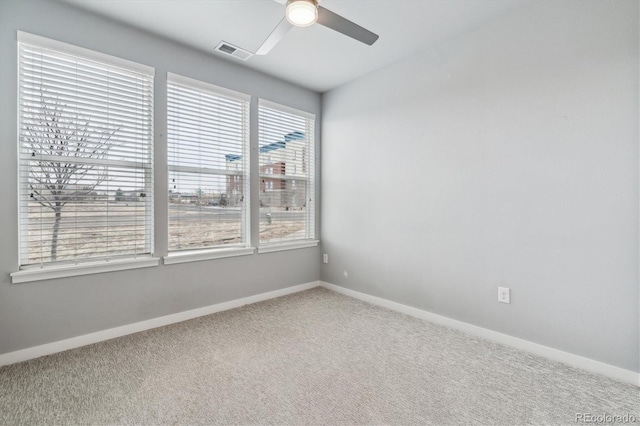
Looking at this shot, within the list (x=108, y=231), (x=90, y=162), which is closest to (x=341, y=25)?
(x=90, y=162)

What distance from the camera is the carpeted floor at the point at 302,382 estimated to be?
1588 mm

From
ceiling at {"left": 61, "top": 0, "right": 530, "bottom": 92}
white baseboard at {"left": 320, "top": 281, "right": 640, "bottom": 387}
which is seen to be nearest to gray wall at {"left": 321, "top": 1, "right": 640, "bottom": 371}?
white baseboard at {"left": 320, "top": 281, "right": 640, "bottom": 387}

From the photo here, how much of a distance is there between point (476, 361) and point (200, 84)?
10.9 feet

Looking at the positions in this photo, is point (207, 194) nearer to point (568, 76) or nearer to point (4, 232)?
point (4, 232)

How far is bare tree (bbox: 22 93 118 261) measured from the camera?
7.13 feet

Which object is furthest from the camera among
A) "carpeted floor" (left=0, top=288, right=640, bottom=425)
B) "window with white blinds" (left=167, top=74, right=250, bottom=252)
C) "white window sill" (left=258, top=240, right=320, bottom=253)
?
"white window sill" (left=258, top=240, right=320, bottom=253)

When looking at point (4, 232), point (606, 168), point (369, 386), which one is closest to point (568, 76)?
point (606, 168)

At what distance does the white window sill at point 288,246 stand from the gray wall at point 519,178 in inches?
33.8

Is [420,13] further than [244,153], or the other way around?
[244,153]

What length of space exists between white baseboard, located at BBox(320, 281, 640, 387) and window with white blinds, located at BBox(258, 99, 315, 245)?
1325mm

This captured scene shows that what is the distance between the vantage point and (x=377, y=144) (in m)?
3.34

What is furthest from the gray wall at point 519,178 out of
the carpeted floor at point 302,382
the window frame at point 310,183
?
the window frame at point 310,183

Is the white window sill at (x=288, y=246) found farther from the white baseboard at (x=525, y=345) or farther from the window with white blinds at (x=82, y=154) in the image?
the window with white blinds at (x=82, y=154)

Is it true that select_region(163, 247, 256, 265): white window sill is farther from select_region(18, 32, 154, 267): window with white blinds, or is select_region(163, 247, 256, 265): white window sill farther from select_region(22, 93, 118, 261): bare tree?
select_region(22, 93, 118, 261): bare tree
